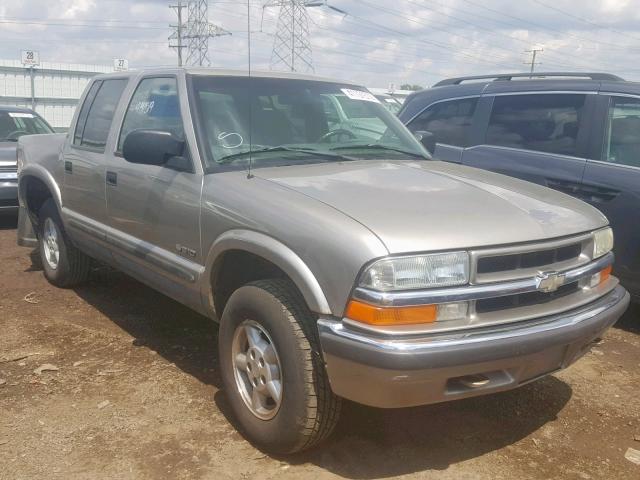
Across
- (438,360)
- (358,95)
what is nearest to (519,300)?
(438,360)

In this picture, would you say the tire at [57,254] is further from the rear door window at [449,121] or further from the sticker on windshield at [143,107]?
the rear door window at [449,121]

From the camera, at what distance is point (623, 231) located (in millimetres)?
4797

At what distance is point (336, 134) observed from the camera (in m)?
4.15

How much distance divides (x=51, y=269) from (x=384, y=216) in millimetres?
4095

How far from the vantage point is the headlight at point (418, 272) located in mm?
2617

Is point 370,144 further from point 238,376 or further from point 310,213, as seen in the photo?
point 238,376

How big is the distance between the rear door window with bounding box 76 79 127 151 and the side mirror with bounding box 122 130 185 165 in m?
1.15

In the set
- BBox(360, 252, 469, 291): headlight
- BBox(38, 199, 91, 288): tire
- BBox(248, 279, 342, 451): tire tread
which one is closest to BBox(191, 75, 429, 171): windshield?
BBox(248, 279, 342, 451): tire tread

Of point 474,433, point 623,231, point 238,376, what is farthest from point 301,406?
point 623,231

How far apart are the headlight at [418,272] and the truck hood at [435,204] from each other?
4 cm

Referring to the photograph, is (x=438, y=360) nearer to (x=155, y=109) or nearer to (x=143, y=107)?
(x=155, y=109)

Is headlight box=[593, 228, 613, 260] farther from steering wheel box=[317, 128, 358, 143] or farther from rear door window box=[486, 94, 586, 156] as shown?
rear door window box=[486, 94, 586, 156]

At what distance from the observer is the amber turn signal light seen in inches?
103

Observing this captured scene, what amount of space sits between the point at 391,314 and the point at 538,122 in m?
3.54
